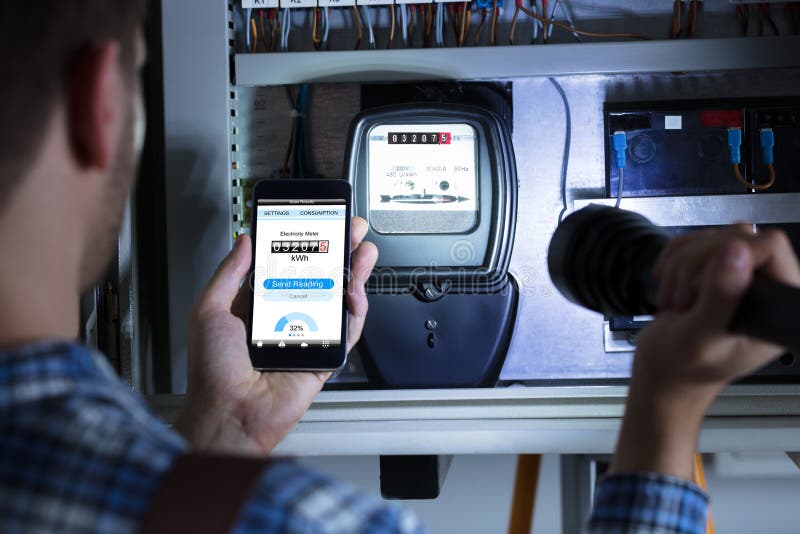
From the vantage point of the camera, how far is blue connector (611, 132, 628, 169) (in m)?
1.14

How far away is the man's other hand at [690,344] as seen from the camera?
50 cm

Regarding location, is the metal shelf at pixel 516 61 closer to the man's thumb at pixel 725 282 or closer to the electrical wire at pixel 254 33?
the electrical wire at pixel 254 33

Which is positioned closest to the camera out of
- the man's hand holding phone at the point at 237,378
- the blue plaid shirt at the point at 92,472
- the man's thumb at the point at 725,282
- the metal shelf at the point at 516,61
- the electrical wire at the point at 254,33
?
the blue plaid shirt at the point at 92,472

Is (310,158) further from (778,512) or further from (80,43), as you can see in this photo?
(778,512)

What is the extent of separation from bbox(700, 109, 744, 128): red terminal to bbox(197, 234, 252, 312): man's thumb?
2.21 ft

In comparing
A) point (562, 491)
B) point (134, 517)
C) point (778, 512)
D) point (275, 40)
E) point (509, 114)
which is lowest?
point (778, 512)

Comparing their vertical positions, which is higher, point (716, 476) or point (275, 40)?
point (275, 40)

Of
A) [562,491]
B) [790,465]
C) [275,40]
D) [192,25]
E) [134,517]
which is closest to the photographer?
[134,517]

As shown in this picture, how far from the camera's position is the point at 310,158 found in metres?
1.19

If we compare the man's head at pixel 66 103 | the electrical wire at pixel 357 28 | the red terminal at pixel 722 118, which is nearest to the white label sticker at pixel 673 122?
the red terminal at pixel 722 118

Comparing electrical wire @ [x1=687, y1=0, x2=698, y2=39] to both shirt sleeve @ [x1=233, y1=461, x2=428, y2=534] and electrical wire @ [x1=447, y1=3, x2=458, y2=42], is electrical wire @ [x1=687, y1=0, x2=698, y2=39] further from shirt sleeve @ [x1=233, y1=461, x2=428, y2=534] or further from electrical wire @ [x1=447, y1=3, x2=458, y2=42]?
shirt sleeve @ [x1=233, y1=461, x2=428, y2=534]

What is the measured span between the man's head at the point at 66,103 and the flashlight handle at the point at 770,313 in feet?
1.32

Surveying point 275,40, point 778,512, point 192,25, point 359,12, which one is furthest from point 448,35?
point 778,512

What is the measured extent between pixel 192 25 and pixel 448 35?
37 centimetres
